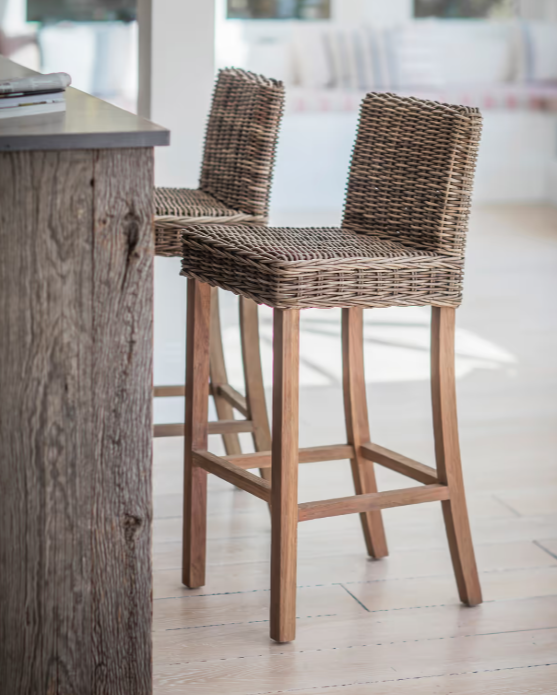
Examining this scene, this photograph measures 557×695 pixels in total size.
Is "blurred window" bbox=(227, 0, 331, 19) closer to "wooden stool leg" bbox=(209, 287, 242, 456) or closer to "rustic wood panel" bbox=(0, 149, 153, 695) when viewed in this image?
"wooden stool leg" bbox=(209, 287, 242, 456)

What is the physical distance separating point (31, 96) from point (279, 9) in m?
6.66

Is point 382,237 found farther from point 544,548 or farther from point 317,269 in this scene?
point 544,548

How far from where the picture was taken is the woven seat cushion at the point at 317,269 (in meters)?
1.57

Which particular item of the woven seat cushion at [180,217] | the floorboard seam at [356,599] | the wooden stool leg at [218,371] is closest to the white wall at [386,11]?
the wooden stool leg at [218,371]

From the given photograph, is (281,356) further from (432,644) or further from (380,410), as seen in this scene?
(380,410)

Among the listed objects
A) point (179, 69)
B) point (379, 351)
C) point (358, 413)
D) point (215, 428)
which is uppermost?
point (179, 69)

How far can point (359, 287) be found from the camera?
5.31ft

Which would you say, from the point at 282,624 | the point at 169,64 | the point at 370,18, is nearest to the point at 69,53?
the point at 370,18

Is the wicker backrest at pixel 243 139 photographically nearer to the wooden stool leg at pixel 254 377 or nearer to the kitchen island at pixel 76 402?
the wooden stool leg at pixel 254 377

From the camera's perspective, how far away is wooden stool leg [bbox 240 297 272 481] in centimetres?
230

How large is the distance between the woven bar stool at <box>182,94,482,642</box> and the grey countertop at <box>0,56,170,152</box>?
0.39 metres

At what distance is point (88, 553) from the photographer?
127 cm

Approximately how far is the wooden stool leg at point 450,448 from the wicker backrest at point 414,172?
14 cm

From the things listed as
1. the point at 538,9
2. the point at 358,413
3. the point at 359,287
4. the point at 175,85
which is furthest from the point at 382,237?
the point at 538,9
